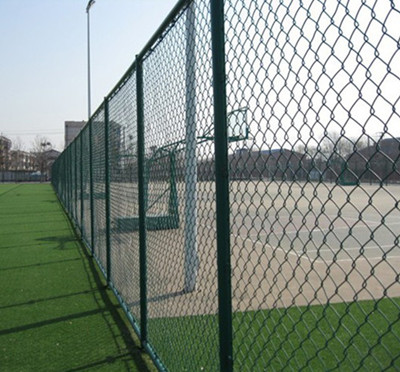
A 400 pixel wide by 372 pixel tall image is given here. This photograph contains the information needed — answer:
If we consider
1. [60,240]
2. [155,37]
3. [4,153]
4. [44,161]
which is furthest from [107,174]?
[4,153]

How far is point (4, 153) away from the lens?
3093 inches

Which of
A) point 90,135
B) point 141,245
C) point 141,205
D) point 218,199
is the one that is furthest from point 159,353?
point 90,135

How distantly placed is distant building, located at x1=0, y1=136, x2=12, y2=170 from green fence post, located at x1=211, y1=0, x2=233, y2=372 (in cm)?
7892

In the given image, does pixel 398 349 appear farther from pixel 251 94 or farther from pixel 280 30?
pixel 280 30

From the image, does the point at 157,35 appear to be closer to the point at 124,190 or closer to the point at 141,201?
the point at 141,201

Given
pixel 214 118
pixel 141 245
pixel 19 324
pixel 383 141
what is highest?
pixel 214 118

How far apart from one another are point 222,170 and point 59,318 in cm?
331

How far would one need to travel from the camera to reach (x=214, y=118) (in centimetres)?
217

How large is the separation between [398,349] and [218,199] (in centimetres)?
237

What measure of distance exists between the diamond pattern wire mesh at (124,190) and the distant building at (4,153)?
248 ft

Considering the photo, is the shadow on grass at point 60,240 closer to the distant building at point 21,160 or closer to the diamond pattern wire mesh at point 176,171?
the diamond pattern wire mesh at point 176,171

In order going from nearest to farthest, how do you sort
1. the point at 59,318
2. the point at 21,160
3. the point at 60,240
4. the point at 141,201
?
the point at 141,201, the point at 59,318, the point at 60,240, the point at 21,160

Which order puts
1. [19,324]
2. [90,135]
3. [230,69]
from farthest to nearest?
[90,135]
[19,324]
[230,69]

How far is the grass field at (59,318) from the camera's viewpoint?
3.59 meters
